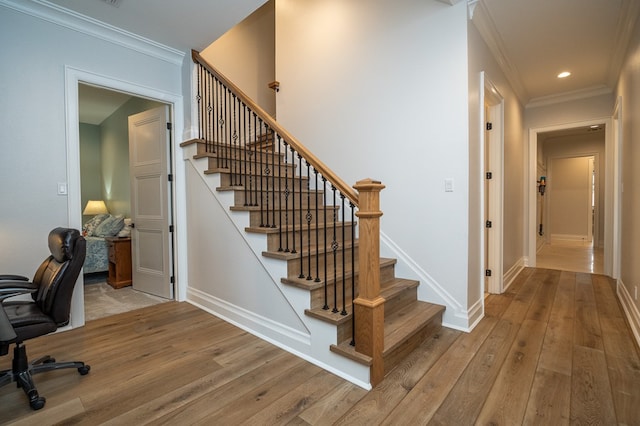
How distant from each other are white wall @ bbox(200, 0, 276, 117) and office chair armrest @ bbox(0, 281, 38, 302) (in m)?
3.72

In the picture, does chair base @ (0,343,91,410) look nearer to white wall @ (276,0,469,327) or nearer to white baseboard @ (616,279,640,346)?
white wall @ (276,0,469,327)

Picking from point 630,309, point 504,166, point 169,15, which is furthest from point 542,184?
point 169,15

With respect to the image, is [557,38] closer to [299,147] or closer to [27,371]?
[299,147]

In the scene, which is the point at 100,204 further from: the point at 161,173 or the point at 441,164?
the point at 441,164

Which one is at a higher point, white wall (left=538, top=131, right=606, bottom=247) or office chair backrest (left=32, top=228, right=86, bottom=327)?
white wall (left=538, top=131, right=606, bottom=247)

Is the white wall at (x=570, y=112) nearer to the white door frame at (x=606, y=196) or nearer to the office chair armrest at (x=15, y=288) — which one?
the white door frame at (x=606, y=196)

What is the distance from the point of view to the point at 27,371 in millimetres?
1810

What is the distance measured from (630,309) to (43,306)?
4.61 meters

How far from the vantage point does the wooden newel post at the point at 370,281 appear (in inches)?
72.6

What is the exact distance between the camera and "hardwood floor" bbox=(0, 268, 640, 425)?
160 cm

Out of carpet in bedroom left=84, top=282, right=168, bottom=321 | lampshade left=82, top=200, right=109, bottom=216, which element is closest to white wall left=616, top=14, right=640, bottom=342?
carpet in bedroom left=84, top=282, right=168, bottom=321

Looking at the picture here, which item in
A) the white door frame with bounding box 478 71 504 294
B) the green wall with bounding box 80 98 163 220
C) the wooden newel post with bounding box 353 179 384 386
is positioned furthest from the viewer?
the green wall with bounding box 80 98 163 220

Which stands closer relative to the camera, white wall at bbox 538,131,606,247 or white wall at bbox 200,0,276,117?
white wall at bbox 200,0,276,117

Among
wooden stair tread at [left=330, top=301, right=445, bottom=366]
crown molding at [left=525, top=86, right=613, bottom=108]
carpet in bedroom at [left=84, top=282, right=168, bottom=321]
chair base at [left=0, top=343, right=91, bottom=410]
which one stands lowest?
carpet in bedroom at [left=84, top=282, right=168, bottom=321]
